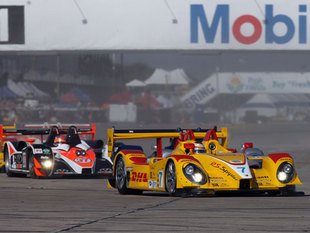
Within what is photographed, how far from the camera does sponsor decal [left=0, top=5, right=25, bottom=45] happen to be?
3469 centimetres

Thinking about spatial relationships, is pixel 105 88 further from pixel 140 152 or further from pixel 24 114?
pixel 140 152

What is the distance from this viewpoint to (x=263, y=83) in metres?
36.1

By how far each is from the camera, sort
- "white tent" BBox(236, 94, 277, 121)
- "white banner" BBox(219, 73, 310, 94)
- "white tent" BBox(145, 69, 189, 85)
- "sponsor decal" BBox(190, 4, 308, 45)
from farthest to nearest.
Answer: "white tent" BBox(236, 94, 277, 121) → "white tent" BBox(145, 69, 189, 85) → "white banner" BBox(219, 73, 310, 94) → "sponsor decal" BBox(190, 4, 308, 45)

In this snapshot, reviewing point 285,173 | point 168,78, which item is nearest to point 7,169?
point 285,173

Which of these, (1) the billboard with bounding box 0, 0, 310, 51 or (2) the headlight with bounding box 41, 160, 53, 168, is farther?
(1) the billboard with bounding box 0, 0, 310, 51

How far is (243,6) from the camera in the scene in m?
34.3

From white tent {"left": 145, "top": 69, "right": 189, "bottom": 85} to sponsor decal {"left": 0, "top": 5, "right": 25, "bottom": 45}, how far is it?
15.9ft

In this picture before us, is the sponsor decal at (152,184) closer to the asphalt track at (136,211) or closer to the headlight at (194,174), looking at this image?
the asphalt track at (136,211)

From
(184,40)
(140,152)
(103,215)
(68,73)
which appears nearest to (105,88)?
(68,73)

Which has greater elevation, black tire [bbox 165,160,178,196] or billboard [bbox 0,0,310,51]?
billboard [bbox 0,0,310,51]

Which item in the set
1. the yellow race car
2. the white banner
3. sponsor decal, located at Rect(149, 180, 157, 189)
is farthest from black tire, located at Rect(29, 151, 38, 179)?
the white banner

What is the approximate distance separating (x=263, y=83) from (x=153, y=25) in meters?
4.20

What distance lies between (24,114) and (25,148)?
577 inches

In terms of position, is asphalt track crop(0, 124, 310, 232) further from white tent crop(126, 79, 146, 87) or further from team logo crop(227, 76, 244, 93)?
white tent crop(126, 79, 146, 87)
